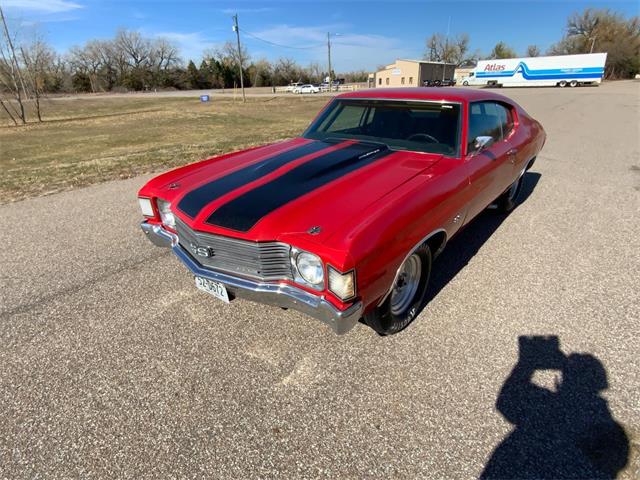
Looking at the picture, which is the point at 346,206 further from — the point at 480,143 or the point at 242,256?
the point at 480,143

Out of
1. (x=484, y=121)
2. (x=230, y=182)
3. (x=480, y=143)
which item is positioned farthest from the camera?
(x=484, y=121)

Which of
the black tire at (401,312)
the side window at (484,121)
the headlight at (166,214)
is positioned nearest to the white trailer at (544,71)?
the side window at (484,121)

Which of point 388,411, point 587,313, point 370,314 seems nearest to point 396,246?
point 370,314

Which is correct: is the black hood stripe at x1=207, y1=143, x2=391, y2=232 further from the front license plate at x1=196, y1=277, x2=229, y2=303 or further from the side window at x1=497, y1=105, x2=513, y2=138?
the side window at x1=497, y1=105, x2=513, y2=138

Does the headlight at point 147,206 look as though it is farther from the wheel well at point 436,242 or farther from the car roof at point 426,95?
the car roof at point 426,95

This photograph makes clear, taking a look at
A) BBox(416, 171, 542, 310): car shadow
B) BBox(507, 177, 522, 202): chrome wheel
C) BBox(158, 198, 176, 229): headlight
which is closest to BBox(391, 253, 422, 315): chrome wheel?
BBox(416, 171, 542, 310): car shadow

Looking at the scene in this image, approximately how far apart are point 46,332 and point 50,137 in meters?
16.2

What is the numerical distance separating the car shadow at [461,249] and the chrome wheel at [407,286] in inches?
11.5

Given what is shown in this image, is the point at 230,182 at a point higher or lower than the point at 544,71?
lower

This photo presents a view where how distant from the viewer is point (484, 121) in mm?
3521

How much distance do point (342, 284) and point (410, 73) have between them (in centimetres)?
7415

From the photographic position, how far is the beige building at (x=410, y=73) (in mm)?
65625

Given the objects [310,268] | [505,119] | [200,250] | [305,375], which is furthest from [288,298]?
[505,119]

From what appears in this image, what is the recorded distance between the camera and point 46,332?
271 centimetres
